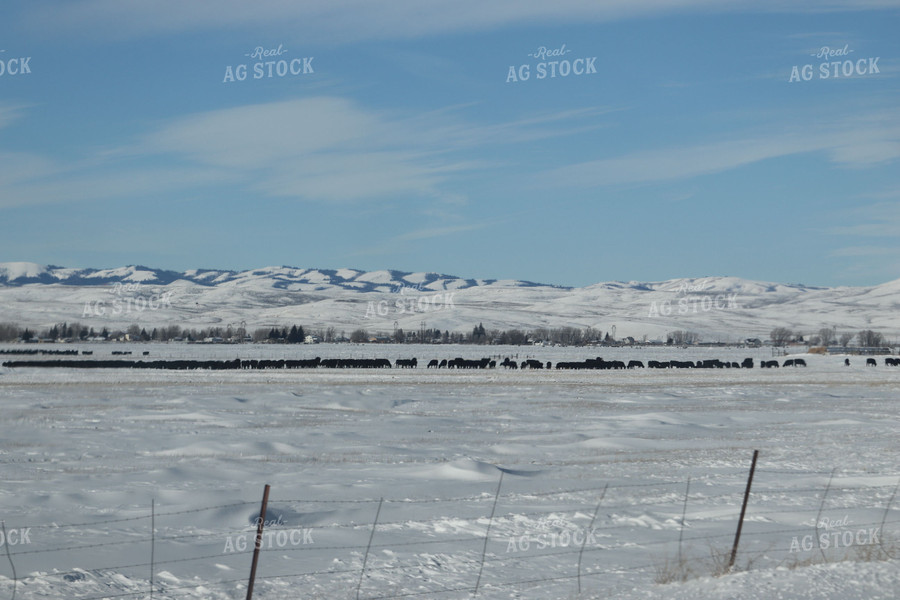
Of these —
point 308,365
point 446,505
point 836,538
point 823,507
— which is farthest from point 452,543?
point 308,365

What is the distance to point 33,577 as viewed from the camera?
1153 centimetres

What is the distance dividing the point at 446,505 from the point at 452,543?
280 centimetres

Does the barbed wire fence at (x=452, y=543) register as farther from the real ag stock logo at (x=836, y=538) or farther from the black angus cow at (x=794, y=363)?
the black angus cow at (x=794, y=363)

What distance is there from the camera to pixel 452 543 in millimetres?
13859

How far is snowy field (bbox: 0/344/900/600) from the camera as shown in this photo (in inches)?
458

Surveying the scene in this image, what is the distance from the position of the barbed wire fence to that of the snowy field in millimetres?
52

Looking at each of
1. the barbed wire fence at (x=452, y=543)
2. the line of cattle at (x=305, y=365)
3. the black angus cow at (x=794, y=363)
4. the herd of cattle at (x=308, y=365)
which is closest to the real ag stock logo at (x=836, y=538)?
the barbed wire fence at (x=452, y=543)

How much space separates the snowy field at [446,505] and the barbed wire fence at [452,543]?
52mm

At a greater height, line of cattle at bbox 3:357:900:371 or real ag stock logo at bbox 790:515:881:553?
line of cattle at bbox 3:357:900:371

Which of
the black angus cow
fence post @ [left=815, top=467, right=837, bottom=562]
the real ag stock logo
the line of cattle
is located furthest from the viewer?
the black angus cow

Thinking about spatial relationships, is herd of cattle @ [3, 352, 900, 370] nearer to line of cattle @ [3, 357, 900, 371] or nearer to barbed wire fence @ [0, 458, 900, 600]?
line of cattle @ [3, 357, 900, 371]

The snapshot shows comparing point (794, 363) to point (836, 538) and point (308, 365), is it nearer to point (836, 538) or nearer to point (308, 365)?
point (308, 365)

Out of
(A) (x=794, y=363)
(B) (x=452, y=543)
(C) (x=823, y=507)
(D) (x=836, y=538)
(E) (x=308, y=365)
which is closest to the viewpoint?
(D) (x=836, y=538)

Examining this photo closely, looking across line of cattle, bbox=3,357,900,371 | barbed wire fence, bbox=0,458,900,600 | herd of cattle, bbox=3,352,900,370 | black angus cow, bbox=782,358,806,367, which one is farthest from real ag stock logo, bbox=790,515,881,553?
black angus cow, bbox=782,358,806,367
